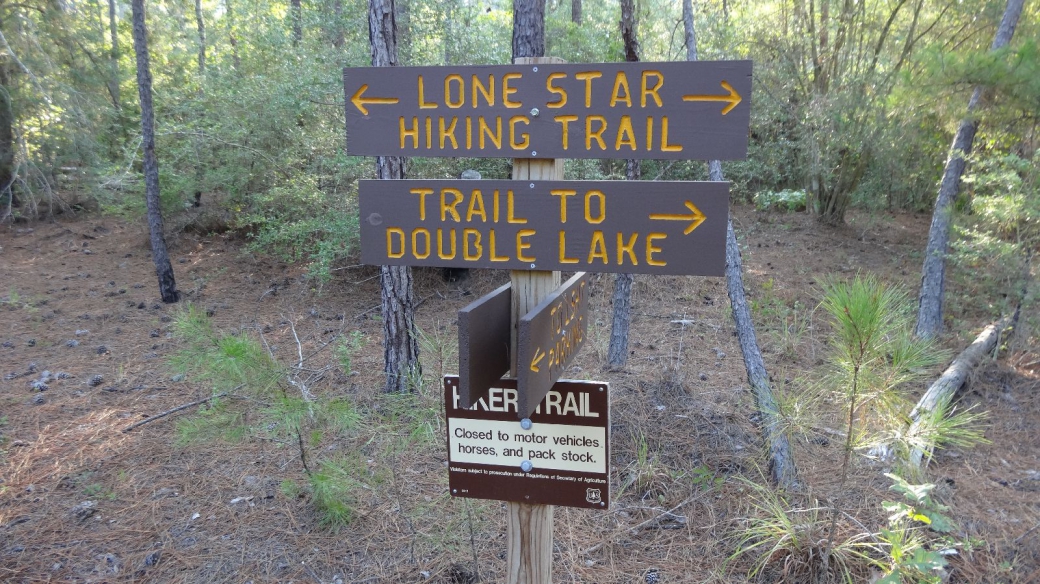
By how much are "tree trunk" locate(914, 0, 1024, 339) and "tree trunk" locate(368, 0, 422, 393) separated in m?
5.68

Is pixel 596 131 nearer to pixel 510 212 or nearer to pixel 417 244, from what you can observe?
pixel 510 212

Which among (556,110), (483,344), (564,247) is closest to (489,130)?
(556,110)

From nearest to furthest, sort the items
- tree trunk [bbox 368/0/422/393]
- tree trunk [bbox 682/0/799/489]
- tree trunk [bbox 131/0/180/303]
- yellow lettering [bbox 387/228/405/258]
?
yellow lettering [bbox 387/228/405/258] < tree trunk [bbox 682/0/799/489] < tree trunk [bbox 368/0/422/393] < tree trunk [bbox 131/0/180/303]

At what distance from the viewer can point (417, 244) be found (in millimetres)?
2033

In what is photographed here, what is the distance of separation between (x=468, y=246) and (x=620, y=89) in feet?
2.21

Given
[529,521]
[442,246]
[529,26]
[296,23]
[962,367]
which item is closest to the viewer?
[442,246]

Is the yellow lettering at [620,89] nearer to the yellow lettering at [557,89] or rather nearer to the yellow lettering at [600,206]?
the yellow lettering at [557,89]

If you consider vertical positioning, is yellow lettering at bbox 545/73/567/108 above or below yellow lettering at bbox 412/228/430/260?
above

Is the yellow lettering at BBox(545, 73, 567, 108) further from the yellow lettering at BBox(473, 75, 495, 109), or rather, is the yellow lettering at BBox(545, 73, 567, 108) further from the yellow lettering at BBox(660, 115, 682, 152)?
the yellow lettering at BBox(660, 115, 682, 152)

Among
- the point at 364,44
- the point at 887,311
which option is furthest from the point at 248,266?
the point at 887,311

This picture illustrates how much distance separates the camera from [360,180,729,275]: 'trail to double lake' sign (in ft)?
6.13

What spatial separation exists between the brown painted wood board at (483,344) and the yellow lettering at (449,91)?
0.62 meters

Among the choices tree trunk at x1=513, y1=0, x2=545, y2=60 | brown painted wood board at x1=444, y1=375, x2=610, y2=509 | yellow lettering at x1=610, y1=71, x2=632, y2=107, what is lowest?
brown painted wood board at x1=444, y1=375, x2=610, y2=509

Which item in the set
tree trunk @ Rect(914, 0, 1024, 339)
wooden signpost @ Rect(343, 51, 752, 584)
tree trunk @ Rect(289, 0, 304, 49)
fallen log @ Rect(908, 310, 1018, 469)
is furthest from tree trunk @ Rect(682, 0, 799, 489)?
tree trunk @ Rect(289, 0, 304, 49)
